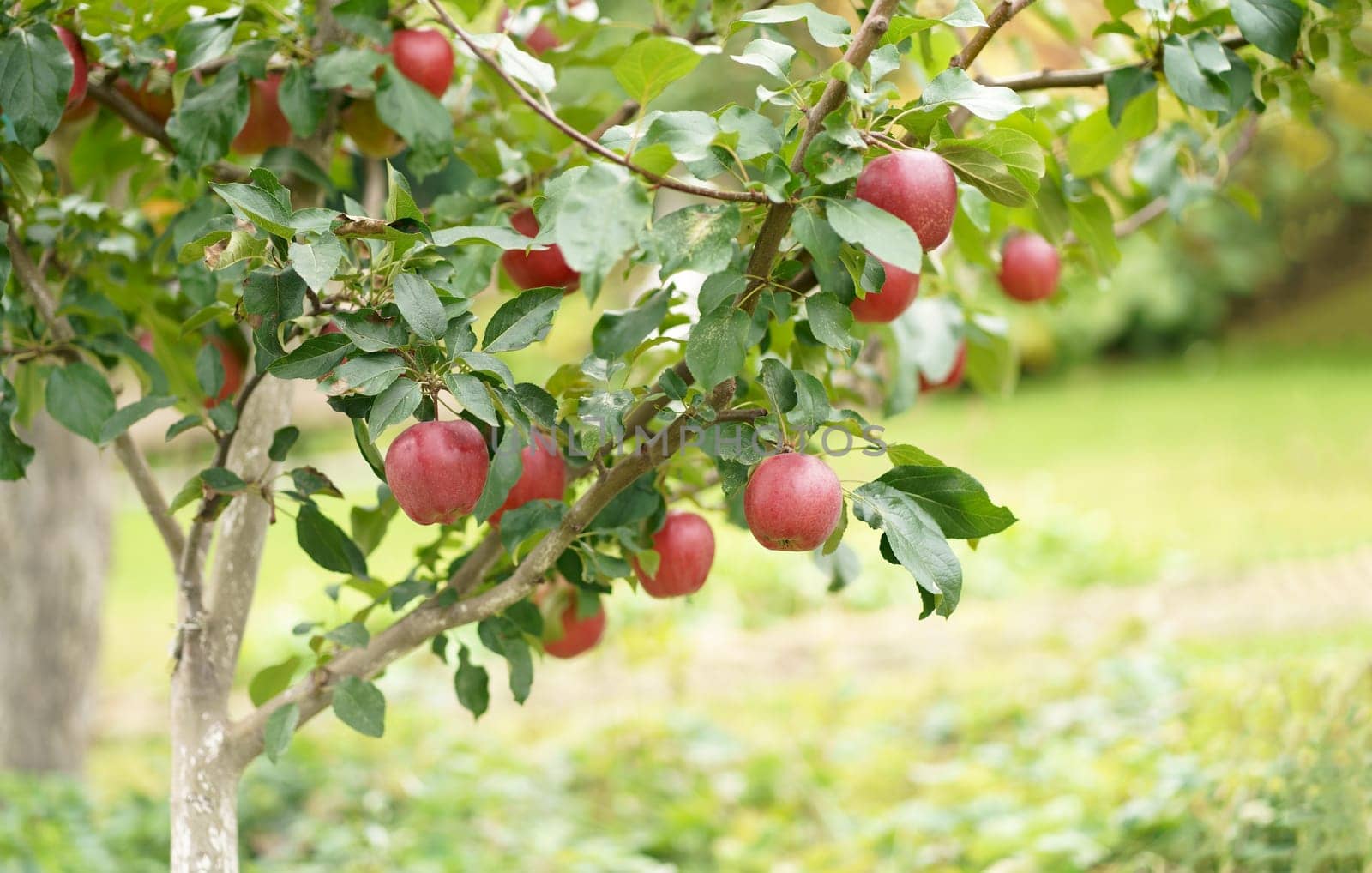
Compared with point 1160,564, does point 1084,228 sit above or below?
above

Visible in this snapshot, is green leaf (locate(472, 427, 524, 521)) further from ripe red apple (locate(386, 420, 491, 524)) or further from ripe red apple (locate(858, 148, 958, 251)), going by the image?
ripe red apple (locate(858, 148, 958, 251))

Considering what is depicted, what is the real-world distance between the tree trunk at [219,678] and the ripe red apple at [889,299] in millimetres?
499

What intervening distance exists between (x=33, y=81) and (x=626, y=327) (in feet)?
1.54

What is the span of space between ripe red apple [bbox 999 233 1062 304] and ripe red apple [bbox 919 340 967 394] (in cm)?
9

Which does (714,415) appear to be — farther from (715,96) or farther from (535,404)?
(715,96)

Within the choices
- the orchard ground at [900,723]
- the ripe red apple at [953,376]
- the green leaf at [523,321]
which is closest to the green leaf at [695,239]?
the green leaf at [523,321]

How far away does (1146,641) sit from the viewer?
9.48 ft

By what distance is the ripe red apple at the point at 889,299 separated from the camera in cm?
94

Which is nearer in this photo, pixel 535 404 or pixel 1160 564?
pixel 535 404

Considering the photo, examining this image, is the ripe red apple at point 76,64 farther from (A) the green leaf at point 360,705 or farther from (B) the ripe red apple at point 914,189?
(B) the ripe red apple at point 914,189

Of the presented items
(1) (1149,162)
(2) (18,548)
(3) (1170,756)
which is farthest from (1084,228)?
(2) (18,548)

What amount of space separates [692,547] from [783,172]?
40 cm

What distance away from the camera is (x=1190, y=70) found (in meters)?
0.95

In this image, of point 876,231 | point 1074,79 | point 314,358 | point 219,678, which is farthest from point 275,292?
point 1074,79
